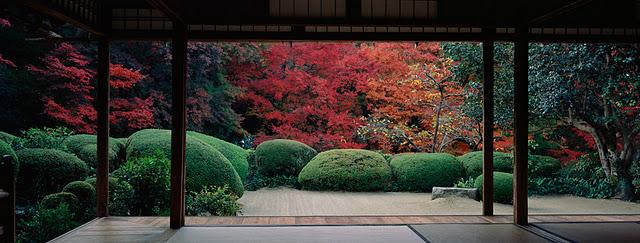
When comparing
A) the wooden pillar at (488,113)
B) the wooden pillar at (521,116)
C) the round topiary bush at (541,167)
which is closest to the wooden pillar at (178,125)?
the wooden pillar at (488,113)

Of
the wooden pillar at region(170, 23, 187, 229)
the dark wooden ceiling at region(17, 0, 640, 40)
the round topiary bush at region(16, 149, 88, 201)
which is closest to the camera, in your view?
the wooden pillar at region(170, 23, 187, 229)

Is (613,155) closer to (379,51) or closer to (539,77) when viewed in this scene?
(539,77)

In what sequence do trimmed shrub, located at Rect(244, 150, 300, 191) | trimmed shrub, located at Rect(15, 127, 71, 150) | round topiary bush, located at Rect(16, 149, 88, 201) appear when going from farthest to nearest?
1. trimmed shrub, located at Rect(244, 150, 300, 191)
2. trimmed shrub, located at Rect(15, 127, 71, 150)
3. round topiary bush, located at Rect(16, 149, 88, 201)

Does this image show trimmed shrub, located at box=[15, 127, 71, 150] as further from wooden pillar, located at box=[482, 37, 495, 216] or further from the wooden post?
wooden pillar, located at box=[482, 37, 495, 216]

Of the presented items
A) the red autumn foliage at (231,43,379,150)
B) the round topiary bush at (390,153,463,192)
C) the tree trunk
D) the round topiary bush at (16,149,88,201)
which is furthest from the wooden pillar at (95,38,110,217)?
the tree trunk

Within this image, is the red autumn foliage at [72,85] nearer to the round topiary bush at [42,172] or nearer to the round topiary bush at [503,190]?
the round topiary bush at [42,172]

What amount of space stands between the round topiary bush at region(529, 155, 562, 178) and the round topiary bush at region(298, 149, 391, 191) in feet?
10.3

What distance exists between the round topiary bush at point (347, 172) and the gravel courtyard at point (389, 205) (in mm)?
182

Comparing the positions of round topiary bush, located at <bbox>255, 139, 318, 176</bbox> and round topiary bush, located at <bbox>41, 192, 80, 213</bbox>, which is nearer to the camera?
round topiary bush, located at <bbox>41, 192, 80, 213</bbox>

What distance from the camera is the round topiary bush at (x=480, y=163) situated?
10.6 meters

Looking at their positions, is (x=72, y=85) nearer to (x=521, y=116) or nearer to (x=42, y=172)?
(x=42, y=172)

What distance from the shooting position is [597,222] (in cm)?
595

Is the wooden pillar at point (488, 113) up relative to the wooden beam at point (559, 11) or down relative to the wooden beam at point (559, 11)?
down

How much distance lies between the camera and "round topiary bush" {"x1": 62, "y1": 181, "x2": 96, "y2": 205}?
7402 mm
